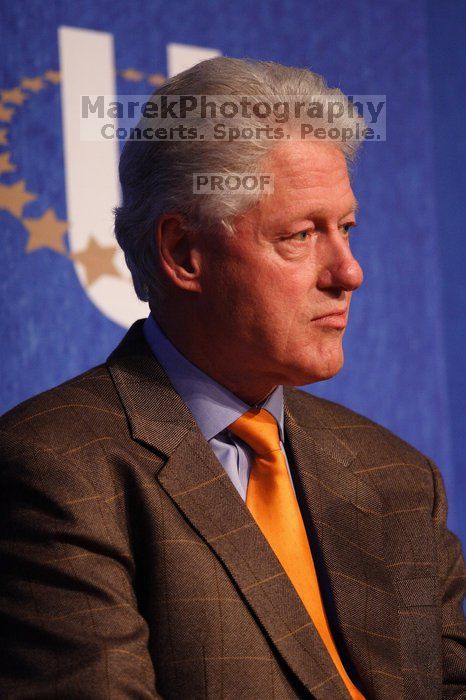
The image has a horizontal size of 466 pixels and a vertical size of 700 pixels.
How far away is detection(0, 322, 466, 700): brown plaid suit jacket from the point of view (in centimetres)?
110

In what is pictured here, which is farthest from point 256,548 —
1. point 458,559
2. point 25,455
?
point 458,559

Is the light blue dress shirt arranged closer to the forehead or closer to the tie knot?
the tie knot

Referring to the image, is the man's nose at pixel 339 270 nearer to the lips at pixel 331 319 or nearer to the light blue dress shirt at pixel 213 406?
the lips at pixel 331 319

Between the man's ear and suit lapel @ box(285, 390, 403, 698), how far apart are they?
24 centimetres

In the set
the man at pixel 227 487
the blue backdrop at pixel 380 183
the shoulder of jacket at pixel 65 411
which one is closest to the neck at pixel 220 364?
the man at pixel 227 487

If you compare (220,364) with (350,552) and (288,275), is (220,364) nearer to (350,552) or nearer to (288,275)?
(288,275)

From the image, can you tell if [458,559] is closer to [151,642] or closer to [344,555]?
[344,555]

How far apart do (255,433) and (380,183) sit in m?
1.01

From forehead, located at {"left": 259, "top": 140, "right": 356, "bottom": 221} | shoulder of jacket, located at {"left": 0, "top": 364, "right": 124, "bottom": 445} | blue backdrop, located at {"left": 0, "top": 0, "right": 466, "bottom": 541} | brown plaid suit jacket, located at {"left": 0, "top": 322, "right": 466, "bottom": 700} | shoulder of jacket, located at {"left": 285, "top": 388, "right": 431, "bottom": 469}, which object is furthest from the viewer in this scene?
blue backdrop, located at {"left": 0, "top": 0, "right": 466, "bottom": 541}

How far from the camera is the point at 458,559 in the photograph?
149 cm

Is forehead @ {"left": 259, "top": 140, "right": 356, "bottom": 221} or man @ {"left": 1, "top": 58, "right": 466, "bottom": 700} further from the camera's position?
forehead @ {"left": 259, "top": 140, "right": 356, "bottom": 221}

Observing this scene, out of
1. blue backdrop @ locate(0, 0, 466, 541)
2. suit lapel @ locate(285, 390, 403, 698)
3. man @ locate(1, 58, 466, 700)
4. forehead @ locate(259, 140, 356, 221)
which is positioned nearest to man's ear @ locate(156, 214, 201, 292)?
man @ locate(1, 58, 466, 700)

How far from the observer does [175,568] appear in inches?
46.0

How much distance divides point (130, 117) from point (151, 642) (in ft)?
3.18
